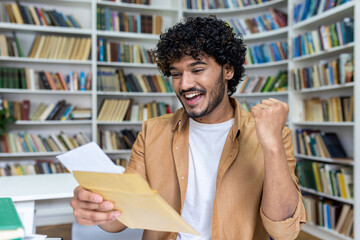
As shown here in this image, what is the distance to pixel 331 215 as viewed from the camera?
2996mm

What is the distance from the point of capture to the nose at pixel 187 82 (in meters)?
1.27

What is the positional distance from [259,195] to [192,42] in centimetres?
66

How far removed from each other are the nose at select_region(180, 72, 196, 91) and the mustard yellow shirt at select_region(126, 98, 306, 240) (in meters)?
0.17

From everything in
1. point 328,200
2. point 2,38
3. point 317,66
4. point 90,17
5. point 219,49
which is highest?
point 90,17

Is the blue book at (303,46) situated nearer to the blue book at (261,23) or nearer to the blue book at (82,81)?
the blue book at (261,23)

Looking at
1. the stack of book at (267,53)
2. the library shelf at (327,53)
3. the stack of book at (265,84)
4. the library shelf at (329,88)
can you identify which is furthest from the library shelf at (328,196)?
the stack of book at (267,53)

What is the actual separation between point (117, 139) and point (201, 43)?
2.80 m

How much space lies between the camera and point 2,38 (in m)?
3.46

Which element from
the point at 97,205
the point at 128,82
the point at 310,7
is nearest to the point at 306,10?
the point at 310,7

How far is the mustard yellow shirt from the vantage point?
3.81 feet

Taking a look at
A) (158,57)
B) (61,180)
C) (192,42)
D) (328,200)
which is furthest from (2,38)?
(328,200)

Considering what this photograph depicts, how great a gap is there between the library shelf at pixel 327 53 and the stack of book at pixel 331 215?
1432 mm

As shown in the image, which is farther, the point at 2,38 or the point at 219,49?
the point at 2,38

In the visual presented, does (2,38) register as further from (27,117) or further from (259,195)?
(259,195)
